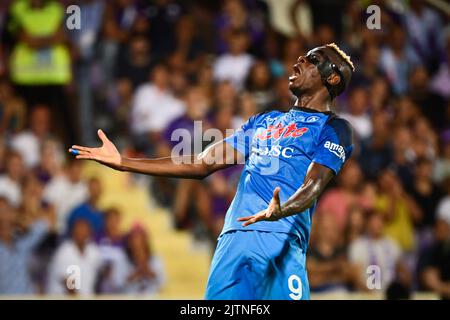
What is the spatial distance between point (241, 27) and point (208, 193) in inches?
102

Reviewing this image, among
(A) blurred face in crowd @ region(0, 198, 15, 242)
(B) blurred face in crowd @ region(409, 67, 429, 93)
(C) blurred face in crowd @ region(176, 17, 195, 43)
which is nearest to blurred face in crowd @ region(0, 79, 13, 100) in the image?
(A) blurred face in crowd @ region(0, 198, 15, 242)

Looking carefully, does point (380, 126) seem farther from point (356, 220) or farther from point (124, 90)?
point (124, 90)

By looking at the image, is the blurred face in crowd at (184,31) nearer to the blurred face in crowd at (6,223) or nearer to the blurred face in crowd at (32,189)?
the blurred face in crowd at (32,189)

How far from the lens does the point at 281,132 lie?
195 inches

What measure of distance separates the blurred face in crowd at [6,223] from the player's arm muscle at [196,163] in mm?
4667

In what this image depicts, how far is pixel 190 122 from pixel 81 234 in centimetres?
190

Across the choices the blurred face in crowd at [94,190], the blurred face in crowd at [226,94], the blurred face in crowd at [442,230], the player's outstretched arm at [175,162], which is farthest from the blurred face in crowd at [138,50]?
the player's outstretched arm at [175,162]

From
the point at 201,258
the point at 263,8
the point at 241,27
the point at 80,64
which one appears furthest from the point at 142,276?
the point at 263,8

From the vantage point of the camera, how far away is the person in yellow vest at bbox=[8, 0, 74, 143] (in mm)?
10594

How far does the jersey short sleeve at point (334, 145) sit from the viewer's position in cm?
473

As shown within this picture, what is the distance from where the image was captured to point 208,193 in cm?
1004

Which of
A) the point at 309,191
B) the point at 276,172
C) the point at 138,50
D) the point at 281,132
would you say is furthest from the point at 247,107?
the point at 309,191

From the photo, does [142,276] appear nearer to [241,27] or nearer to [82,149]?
[241,27]
